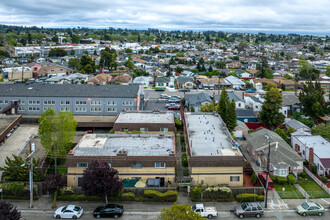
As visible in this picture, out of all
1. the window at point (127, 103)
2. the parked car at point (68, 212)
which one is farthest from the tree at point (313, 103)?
the parked car at point (68, 212)

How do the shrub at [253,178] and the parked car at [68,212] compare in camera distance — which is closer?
the parked car at [68,212]

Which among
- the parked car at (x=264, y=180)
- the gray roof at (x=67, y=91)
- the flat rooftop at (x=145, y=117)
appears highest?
the gray roof at (x=67, y=91)

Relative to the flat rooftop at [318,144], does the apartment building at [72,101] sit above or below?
above

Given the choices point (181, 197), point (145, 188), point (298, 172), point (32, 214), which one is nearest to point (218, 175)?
point (181, 197)

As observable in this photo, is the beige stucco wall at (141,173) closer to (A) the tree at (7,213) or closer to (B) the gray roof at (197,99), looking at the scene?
(A) the tree at (7,213)

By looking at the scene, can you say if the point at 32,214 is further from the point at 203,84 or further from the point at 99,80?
the point at 203,84

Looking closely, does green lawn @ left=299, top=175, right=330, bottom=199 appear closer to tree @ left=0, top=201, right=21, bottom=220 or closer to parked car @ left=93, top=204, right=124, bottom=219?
parked car @ left=93, top=204, right=124, bottom=219

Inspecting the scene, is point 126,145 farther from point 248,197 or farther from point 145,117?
point 248,197
